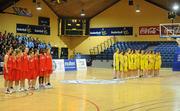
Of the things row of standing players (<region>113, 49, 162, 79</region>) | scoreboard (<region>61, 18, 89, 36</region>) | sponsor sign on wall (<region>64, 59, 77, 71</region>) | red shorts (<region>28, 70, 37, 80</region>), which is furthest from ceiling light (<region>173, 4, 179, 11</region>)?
red shorts (<region>28, 70, 37, 80</region>)

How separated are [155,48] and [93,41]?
24.4 feet

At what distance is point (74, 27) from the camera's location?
37938 mm

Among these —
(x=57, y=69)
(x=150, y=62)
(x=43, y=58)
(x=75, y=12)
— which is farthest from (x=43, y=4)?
(x=43, y=58)

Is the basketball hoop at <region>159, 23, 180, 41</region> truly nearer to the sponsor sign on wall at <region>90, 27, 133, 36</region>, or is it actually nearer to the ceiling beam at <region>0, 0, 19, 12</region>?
the sponsor sign on wall at <region>90, 27, 133, 36</region>

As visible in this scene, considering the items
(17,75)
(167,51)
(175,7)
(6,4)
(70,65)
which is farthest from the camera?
(167,51)

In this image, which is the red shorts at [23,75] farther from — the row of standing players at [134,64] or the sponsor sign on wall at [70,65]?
the sponsor sign on wall at [70,65]

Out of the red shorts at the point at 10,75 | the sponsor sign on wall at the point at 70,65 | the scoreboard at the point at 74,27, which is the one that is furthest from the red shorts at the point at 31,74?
the scoreboard at the point at 74,27

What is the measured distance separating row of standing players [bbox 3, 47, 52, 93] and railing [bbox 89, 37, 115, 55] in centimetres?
2340

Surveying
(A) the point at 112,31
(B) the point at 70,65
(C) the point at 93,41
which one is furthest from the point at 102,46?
(B) the point at 70,65

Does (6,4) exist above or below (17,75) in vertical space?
above

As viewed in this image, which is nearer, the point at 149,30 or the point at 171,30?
the point at 171,30

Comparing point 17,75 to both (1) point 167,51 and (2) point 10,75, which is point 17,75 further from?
(1) point 167,51

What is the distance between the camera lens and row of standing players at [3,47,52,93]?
42.9ft

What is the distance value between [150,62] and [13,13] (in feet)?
49.6
